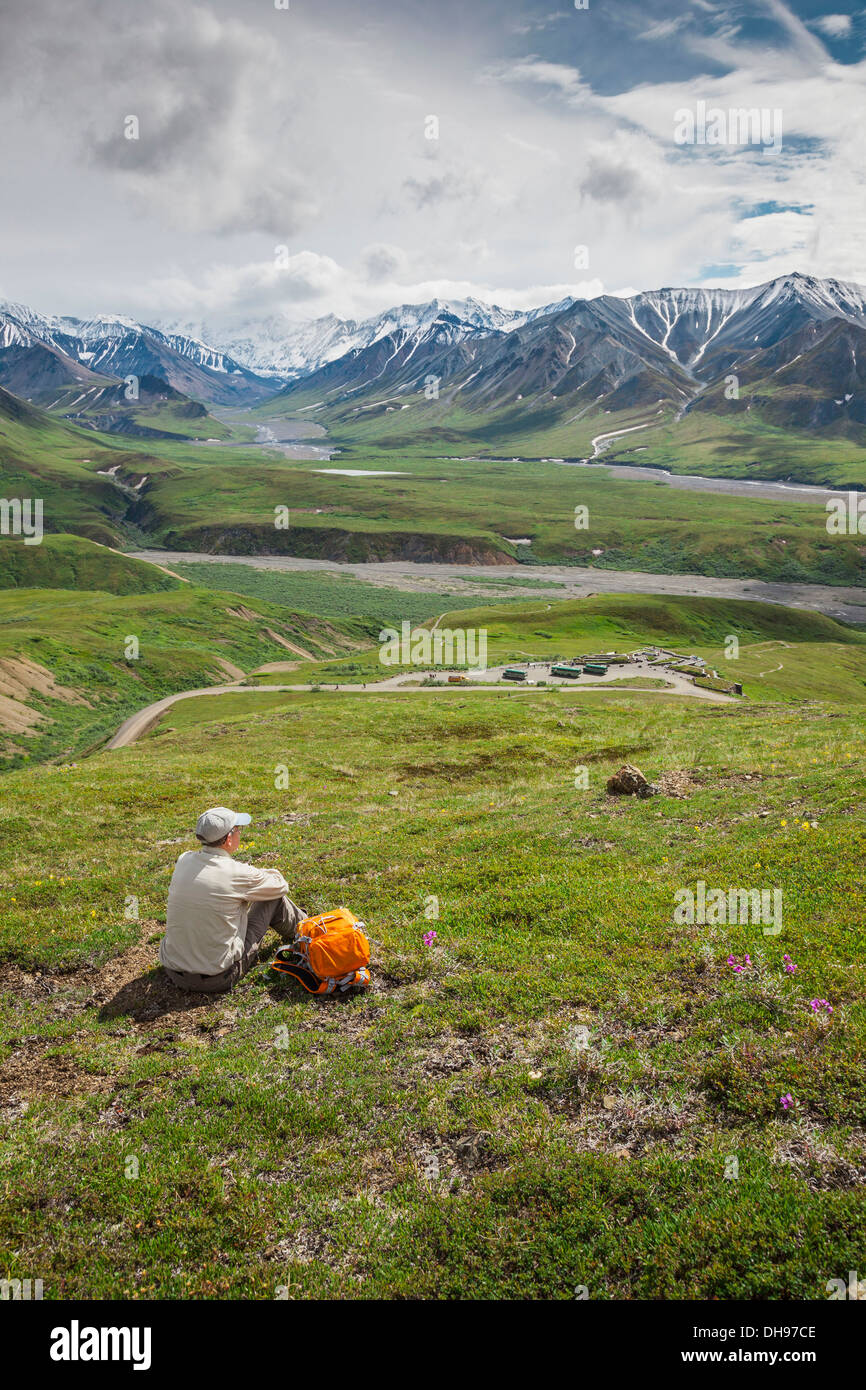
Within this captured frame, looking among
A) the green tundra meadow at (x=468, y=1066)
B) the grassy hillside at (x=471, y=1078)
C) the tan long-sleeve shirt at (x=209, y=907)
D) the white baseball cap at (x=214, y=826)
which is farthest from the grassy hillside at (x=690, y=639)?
the white baseball cap at (x=214, y=826)

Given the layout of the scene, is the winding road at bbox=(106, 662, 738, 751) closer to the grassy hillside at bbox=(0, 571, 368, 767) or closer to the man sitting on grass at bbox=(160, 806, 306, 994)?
the grassy hillside at bbox=(0, 571, 368, 767)

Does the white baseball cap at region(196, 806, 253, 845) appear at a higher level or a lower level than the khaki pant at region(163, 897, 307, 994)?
higher

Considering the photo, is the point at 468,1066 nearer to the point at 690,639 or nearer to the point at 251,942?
the point at 251,942

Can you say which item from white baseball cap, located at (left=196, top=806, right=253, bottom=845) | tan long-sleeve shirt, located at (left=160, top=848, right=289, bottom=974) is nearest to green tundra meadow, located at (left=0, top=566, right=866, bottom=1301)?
tan long-sleeve shirt, located at (left=160, top=848, right=289, bottom=974)

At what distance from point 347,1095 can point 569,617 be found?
474ft

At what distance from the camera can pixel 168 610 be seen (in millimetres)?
137625

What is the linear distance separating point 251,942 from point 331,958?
205cm

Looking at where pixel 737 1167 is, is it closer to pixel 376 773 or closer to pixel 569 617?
pixel 376 773

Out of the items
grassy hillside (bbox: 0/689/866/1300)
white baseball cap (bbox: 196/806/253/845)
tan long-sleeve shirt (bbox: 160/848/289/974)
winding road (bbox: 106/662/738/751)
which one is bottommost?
winding road (bbox: 106/662/738/751)

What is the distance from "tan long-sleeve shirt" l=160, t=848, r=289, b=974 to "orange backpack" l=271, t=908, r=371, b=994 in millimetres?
1155

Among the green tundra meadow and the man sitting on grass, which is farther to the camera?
the man sitting on grass

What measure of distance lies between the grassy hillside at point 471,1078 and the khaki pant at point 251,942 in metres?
0.33

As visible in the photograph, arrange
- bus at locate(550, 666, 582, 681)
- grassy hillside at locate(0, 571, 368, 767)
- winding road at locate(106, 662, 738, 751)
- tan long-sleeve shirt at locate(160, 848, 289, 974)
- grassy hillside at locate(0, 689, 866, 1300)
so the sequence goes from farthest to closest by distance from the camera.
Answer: bus at locate(550, 666, 582, 681) < winding road at locate(106, 662, 738, 751) < grassy hillside at locate(0, 571, 368, 767) < tan long-sleeve shirt at locate(160, 848, 289, 974) < grassy hillside at locate(0, 689, 866, 1300)

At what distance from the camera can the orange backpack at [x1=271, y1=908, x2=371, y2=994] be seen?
13891mm
